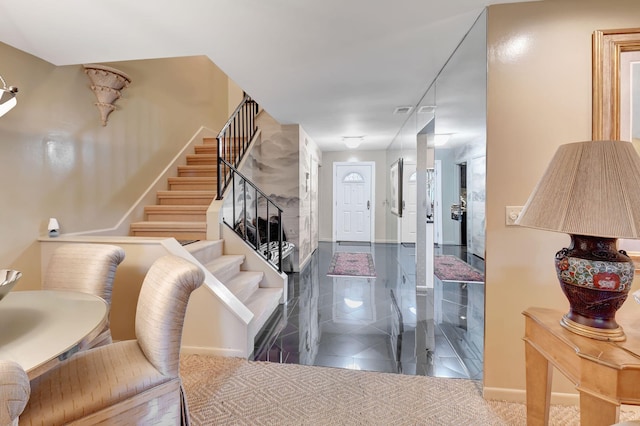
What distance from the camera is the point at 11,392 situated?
0.64 metres

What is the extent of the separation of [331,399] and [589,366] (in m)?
1.25

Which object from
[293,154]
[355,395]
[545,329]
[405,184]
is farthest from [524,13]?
[405,184]

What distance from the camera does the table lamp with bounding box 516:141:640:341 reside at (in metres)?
0.96

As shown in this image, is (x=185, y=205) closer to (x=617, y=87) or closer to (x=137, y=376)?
(x=137, y=376)

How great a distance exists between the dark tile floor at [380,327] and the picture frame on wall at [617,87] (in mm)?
1025

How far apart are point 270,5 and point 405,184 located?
13.5 feet

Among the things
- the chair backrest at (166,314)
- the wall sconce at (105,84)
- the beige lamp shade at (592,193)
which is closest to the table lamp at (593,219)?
the beige lamp shade at (592,193)

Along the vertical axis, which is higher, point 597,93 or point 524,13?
point 524,13

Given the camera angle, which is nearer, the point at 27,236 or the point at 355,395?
the point at 355,395

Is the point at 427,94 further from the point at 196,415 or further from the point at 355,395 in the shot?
the point at 196,415

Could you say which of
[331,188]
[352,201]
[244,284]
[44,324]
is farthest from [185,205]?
[352,201]

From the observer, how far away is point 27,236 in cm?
218

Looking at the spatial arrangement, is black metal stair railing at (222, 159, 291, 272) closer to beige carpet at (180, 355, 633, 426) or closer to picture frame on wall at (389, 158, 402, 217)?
beige carpet at (180, 355, 633, 426)

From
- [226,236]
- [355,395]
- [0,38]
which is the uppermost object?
[0,38]
